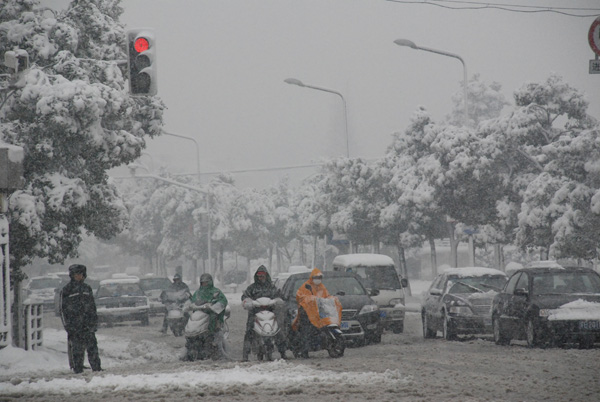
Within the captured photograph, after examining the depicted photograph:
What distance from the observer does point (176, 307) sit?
2680cm

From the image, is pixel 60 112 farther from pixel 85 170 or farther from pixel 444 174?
pixel 444 174

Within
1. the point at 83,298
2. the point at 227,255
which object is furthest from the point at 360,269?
the point at 227,255

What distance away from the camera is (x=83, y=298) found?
51.7ft

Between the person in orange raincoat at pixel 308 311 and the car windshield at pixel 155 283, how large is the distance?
22.8m

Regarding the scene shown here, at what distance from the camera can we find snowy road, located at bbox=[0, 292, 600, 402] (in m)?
11.5

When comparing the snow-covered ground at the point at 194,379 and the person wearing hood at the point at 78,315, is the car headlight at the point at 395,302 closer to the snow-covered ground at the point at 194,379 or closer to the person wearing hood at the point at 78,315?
the snow-covered ground at the point at 194,379

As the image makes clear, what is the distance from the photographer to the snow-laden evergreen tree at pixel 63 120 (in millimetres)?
19422

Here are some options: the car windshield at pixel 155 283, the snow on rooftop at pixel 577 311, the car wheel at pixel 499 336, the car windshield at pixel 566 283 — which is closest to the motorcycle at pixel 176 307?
the car wheel at pixel 499 336

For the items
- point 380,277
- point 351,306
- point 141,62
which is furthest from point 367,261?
point 141,62

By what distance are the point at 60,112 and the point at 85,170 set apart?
2.85 m

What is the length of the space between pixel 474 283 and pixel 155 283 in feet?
65.6

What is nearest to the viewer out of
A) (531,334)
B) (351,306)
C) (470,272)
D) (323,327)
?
(323,327)

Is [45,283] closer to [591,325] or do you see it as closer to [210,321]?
[210,321]

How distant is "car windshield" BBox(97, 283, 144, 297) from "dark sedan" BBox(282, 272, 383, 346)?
14.6m
